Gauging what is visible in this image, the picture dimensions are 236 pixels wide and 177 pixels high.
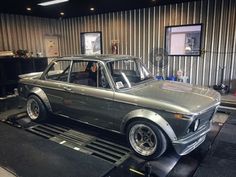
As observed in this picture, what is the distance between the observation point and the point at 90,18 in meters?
8.30

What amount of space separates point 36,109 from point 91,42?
492 cm

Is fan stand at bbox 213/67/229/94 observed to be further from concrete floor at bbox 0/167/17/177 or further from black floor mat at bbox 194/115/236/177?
concrete floor at bbox 0/167/17/177

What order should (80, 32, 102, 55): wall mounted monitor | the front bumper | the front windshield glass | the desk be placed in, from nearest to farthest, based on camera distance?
the front bumper → the front windshield glass → the desk → (80, 32, 102, 55): wall mounted monitor

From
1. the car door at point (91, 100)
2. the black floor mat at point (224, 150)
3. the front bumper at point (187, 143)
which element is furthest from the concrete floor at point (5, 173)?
the black floor mat at point (224, 150)

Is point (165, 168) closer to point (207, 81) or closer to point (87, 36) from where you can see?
point (207, 81)

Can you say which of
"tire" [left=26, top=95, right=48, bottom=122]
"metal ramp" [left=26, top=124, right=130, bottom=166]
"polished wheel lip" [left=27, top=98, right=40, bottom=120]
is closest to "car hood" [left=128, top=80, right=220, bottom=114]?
"metal ramp" [left=26, top=124, right=130, bottom=166]

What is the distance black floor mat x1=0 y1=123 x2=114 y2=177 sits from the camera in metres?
2.50

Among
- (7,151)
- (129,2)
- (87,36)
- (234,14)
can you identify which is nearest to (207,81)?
(234,14)

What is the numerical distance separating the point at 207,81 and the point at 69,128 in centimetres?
457

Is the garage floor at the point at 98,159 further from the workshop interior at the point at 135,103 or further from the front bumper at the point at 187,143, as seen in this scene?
the front bumper at the point at 187,143

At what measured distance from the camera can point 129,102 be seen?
291 cm

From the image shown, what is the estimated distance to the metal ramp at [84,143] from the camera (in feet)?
9.66

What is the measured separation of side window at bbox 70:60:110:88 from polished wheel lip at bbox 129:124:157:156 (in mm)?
830

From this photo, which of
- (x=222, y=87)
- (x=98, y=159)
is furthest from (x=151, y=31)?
(x=98, y=159)
